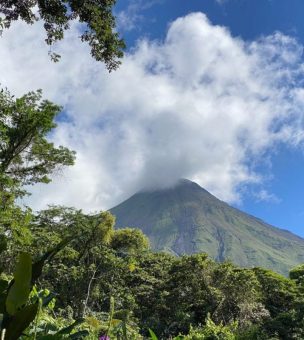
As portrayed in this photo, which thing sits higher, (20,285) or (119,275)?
(119,275)

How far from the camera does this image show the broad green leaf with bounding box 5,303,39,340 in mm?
903

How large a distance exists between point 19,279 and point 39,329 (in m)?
1.03

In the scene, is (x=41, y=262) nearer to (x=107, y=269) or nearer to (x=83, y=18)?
(x=83, y=18)

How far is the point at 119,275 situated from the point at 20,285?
111 ft

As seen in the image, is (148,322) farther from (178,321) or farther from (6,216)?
(6,216)

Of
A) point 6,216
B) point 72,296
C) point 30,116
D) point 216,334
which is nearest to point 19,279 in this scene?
point 216,334

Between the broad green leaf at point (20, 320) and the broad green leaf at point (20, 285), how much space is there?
0.7 inches

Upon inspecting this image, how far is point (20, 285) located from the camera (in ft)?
2.98

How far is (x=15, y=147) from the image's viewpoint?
21.7m

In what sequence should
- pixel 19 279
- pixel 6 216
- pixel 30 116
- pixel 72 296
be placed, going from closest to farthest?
pixel 19 279 → pixel 6 216 → pixel 30 116 → pixel 72 296

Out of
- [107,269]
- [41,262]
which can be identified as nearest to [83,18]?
[41,262]

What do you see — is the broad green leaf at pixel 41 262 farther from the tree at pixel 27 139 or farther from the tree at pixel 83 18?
the tree at pixel 27 139

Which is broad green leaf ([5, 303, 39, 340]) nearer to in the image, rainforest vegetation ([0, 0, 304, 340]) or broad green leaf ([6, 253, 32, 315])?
broad green leaf ([6, 253, 32, 315])

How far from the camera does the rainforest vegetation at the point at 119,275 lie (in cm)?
1911
